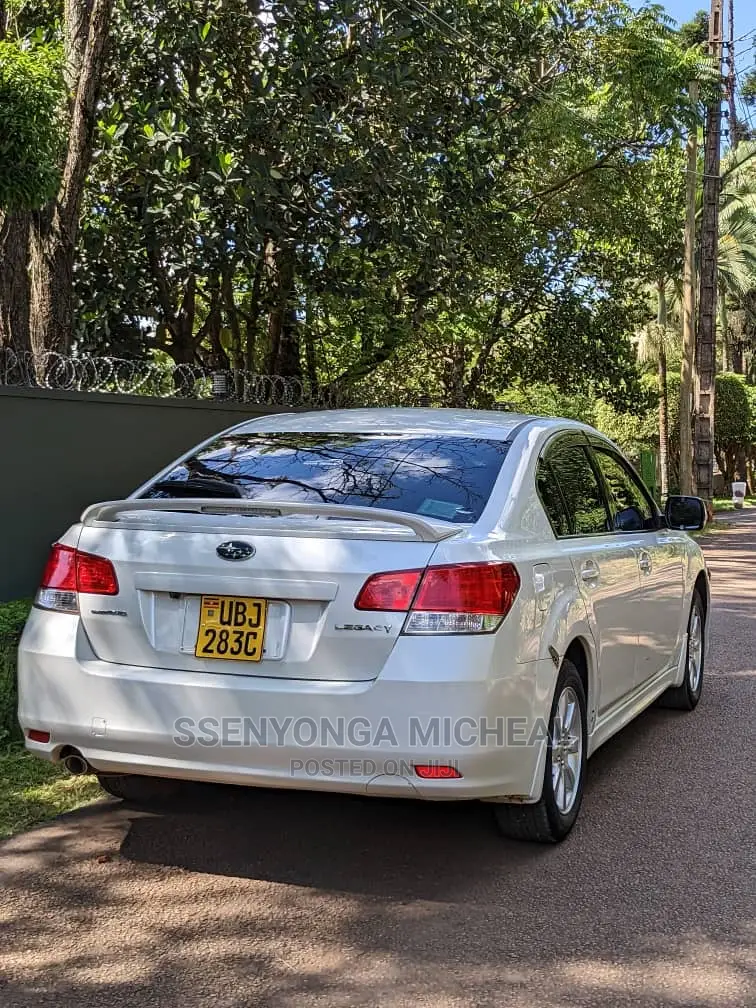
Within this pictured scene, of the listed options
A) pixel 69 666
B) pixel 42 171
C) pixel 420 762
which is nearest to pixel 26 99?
pixel 42 171

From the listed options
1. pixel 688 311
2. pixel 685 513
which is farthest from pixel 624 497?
pixel 688 311

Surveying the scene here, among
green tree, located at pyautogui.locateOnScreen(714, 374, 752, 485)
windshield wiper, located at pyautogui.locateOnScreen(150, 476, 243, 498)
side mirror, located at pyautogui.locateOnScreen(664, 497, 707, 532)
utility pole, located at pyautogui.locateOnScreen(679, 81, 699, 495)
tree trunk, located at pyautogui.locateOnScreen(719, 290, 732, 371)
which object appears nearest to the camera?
windshield wiper, located at pyautogui.locateOnScreen(150, 476, 243, 498)

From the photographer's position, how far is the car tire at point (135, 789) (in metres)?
5.11

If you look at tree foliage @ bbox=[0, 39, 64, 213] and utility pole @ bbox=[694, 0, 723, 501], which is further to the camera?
utility pole @ bbox=[694, 0, 723, 501]

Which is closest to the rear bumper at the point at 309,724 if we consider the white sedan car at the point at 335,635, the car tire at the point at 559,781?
the white sedan car at the point at 335,635

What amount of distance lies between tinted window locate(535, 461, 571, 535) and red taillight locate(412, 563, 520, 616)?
84 centimetres

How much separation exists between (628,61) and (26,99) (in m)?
12.4

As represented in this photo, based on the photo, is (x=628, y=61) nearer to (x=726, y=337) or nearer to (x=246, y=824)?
(x=246, y=824)

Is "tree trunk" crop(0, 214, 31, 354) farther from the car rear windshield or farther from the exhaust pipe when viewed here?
the exhaust pipe

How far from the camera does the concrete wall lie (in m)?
7.36

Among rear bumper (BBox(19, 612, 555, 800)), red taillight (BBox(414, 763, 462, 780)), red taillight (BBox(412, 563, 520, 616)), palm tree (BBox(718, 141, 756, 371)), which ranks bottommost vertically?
red taillight (BBox(414, 763, 462, 780))

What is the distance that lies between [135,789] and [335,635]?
1785 mm

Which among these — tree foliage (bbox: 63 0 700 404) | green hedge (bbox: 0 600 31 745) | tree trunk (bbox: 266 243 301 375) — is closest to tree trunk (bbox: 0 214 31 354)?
tree foliage (bbox: 63 0 700 404)

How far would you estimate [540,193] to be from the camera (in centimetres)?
1903
